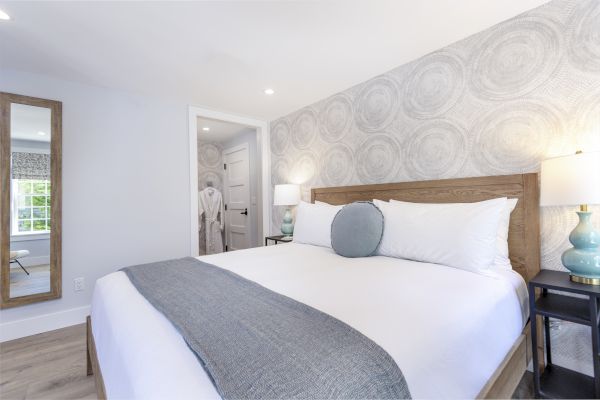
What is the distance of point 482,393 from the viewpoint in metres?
1.04

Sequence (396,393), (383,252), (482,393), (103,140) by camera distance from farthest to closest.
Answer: (103,140), (383,252), (482,393), (396,393)

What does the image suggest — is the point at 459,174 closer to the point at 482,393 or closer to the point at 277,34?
the point at 482,393

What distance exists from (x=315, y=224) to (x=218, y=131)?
3049mm

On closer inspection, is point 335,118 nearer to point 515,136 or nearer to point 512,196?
point 515,136

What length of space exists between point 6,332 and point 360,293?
3.02 meters

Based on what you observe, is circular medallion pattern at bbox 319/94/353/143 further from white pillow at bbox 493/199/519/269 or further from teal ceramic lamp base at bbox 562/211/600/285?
teal ceramic lamp base at bbox 562/211/600/285

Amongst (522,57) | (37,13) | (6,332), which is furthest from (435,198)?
(6,332)

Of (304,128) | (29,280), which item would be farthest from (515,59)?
(29,280)

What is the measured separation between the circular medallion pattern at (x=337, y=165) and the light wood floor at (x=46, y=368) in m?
2.59

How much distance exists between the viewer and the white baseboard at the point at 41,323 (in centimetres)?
227

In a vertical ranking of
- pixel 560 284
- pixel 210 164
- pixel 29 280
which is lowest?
pixel 29 280

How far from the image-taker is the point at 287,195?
3.34 m

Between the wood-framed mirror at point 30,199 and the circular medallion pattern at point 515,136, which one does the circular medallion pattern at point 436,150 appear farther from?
the wood-framed mirror at point 30,199

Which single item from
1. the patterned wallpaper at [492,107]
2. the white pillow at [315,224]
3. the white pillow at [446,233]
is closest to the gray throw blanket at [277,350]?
the white pillow at [446,233]
